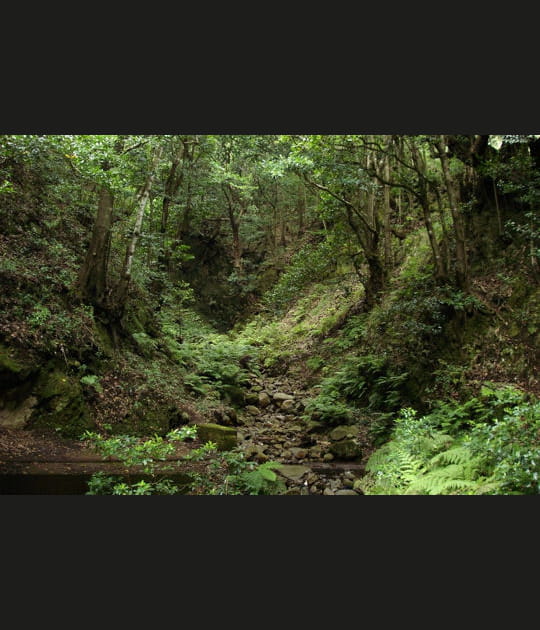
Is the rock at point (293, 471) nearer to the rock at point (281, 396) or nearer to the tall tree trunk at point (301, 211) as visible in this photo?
the rock at point (281, 396)

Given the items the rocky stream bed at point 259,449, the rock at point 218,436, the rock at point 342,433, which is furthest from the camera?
the rock at point 342,433

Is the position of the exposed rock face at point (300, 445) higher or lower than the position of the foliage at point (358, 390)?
lower

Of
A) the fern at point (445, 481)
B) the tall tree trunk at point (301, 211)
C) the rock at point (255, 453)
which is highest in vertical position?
the tall tree trunk at point (301, 211)

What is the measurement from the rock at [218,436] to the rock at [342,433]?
156cm

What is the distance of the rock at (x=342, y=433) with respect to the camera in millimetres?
6434

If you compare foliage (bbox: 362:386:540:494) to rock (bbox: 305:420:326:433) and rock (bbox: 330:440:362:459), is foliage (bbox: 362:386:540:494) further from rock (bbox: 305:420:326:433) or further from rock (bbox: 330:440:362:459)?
rock (bbox: 305:420:326:433)

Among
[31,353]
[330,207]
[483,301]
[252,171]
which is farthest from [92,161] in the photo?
[252,171]

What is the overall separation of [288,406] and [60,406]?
4340 millimetres

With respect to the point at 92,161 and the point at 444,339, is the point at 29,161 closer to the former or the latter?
the point at 92,161

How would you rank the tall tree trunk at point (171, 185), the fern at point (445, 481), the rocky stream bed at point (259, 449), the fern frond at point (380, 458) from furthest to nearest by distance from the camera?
1. the tall tree trunk at point (171, 185)
2. the fern frond at point (380, 458)
3. the rocky stream bed at point (259, 449)
4. the fern at point (445, 481)

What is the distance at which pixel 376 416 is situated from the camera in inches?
Answer: 271

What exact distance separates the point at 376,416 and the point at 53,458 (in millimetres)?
4759

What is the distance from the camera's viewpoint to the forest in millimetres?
4371

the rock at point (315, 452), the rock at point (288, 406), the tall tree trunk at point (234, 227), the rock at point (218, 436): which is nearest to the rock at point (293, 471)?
the rock at point (315, 452)
